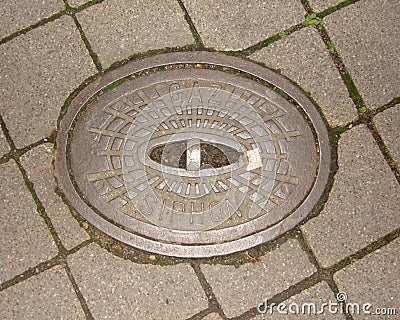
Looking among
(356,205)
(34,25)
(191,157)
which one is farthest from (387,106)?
(34,25)

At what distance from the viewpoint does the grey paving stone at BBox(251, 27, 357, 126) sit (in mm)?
2666

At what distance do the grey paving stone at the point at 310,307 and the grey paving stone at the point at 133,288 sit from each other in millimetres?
341

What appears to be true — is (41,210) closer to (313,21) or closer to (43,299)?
(43,299)

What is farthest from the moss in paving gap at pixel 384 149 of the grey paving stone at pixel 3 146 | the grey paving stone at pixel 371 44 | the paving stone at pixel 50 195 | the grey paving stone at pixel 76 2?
the grey paving stone at pixel 3 146

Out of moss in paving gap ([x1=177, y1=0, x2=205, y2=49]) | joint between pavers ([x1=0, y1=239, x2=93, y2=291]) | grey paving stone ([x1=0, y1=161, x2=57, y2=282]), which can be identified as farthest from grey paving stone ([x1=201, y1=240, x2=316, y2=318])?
moss in paving gap ([x1=177, y1=0, x2=205, y2=49])

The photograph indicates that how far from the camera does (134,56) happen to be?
2701mm

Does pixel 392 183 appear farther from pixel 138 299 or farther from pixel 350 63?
pixel 138 299

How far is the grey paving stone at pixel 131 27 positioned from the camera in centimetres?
271

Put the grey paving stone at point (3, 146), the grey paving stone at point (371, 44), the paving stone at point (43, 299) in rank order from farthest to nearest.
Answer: the grey paving stone at point (371, 44)
the grey paving stone at point (3, 146)
the paving stone at point (43, 299)

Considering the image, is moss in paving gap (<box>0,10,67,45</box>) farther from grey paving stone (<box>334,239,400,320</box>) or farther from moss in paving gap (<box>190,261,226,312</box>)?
grey paving stone (<box>334,239,400,320</box>)

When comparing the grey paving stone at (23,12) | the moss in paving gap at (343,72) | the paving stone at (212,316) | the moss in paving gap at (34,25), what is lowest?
the paving stone at (212,316)

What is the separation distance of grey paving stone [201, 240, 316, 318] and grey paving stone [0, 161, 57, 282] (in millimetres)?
769

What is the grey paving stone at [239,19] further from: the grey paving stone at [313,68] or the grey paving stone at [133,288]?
the grey paving stone at [133,288]

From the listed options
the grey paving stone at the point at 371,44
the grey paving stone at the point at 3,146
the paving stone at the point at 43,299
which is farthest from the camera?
the grey paving stone at the point at 371,44
